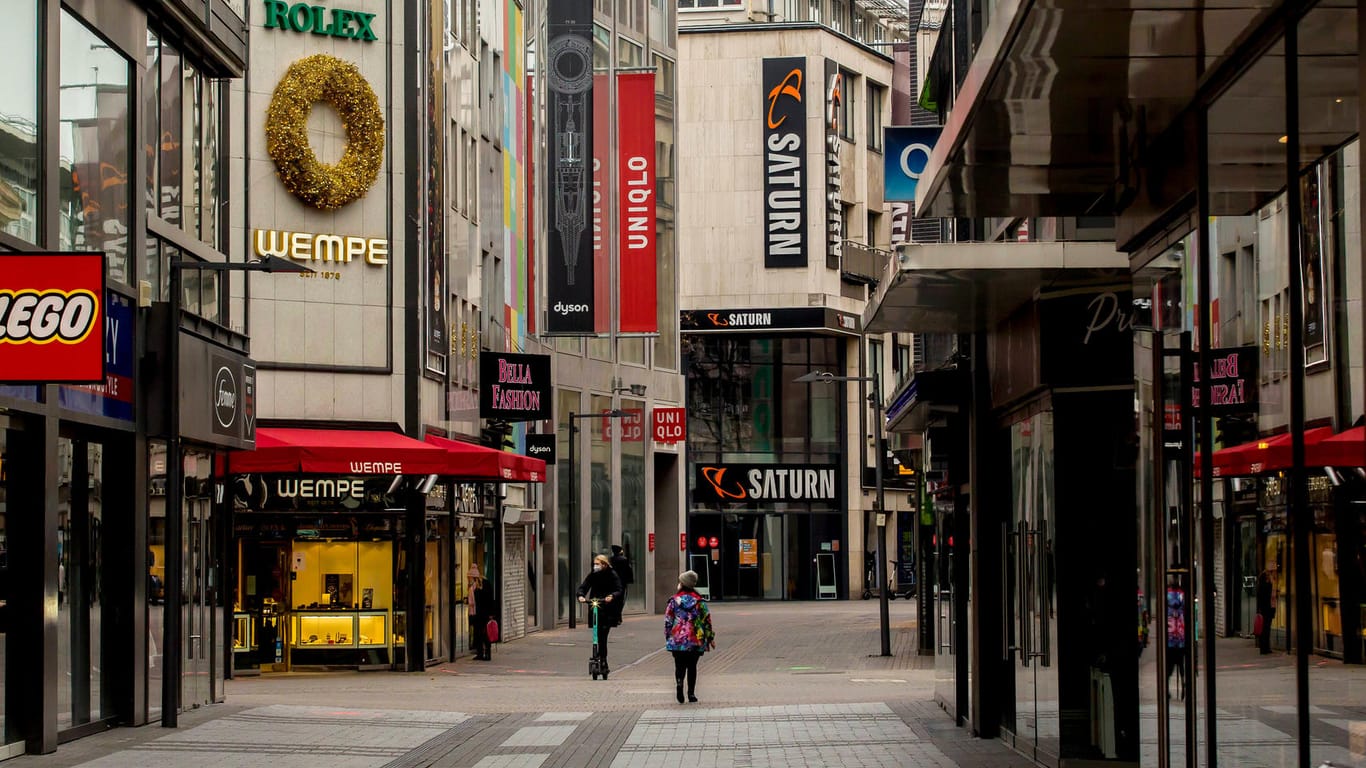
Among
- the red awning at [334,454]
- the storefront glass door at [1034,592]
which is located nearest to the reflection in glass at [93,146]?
the storefront glass door at [1034,592]

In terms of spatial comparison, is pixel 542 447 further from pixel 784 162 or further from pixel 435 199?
pixel 784 162

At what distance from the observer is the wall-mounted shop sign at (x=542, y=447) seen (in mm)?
43281

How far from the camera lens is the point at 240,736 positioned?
18.3 metres

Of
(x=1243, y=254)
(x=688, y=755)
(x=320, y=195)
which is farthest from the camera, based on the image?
(x=320, y=195)

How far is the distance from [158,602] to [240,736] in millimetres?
2016

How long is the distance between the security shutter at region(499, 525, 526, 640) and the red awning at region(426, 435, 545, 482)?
7.89m

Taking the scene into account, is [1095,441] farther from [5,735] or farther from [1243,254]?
[5,735]

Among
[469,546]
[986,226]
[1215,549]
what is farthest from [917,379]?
[469,546]

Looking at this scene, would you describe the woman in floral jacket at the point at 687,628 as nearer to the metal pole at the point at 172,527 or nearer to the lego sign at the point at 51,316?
the metal pole at the point at 172,527

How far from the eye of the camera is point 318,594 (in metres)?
29.6

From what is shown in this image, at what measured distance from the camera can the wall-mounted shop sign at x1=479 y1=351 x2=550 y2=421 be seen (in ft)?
118

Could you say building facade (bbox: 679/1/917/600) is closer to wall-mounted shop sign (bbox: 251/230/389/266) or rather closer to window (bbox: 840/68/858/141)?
window (bbox: 840/68/858/141)

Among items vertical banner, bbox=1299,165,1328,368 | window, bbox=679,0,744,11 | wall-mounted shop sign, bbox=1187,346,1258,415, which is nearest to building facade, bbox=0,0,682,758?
wall-mounted shop sign, bbox=1187,346,1258,415

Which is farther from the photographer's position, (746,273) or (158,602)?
(746,273)
